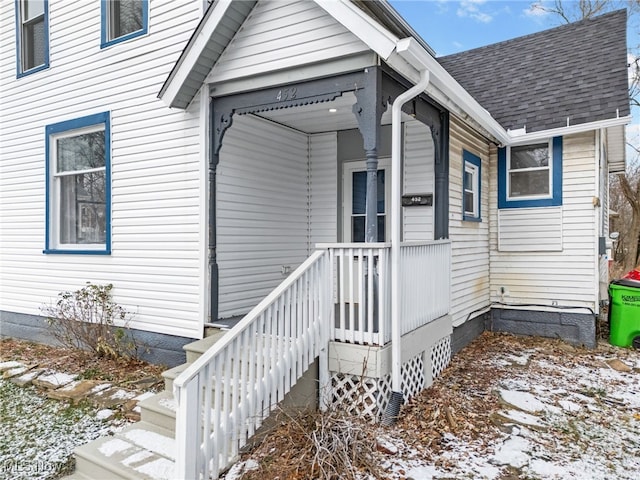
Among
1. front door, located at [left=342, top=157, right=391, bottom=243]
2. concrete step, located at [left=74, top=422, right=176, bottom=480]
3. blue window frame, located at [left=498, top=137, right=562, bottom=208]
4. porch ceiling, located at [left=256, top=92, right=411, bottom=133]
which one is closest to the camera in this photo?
concrete step, located at [left=74, top=422, right=176, bottom=480]

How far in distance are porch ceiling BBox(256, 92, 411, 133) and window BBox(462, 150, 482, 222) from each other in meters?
1.41

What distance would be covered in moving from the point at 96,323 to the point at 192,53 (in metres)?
3.75

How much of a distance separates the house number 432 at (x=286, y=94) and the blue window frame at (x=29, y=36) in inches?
201

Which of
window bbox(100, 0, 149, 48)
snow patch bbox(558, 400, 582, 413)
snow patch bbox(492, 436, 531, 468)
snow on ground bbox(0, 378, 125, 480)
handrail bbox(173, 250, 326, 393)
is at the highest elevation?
window bbox(100, 0, 149, 48)

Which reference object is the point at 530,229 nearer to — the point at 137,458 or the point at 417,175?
the point at 417,175

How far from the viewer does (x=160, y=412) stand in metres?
3.71

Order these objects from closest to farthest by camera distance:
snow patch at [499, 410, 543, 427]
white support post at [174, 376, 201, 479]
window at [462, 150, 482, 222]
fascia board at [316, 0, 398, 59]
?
white support post at [174, 376, 201, 479]
fascia board at [316, 0, 398, 59]
snow patch at [499, 410, 543, 427]
window at [462, 150, 482, 222]

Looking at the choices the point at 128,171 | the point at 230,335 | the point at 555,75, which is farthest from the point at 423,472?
the point at 555,75

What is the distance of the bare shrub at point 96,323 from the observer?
567cm

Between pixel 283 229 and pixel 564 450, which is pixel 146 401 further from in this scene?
pixel 564 450

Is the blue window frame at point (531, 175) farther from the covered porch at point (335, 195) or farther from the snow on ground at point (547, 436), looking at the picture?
the snow on ground at point (547, 436)

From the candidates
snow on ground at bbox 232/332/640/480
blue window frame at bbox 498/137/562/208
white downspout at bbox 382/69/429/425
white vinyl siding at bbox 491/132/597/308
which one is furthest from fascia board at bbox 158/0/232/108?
white vinyl siding at bbox 491/132/597/308

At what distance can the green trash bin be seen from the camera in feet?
21.0

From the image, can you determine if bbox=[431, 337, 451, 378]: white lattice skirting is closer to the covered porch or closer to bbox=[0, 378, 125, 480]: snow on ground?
the covered porch
